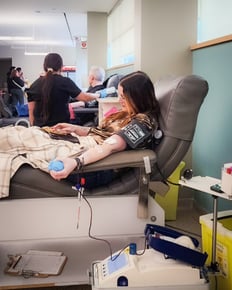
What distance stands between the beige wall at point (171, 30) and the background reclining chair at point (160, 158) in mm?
1407

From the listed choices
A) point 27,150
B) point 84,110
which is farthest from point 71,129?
point 84,110

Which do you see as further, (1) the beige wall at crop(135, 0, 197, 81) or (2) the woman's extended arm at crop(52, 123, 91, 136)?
(1) the beige wall at crop(135, 0, 197, 81)

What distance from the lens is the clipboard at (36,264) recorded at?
1754 mm

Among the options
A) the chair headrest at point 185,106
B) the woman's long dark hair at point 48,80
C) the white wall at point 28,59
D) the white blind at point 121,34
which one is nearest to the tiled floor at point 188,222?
the chair headrest at point 185,106

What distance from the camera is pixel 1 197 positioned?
5.96ft

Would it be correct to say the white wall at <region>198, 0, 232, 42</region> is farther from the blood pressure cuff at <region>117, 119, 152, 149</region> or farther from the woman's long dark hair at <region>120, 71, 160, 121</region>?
the blood pressure cuff at <region>117, 119, 152, 149</region>

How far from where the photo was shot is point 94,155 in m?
1.78

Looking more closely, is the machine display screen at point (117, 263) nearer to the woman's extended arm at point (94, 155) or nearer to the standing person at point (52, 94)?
the woman's extended arm at point (94, 155)

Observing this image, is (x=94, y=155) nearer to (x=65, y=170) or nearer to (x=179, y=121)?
(x=65, y=170)

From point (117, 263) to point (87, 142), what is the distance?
0.80m

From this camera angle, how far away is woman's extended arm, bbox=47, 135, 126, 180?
1738 millimetres

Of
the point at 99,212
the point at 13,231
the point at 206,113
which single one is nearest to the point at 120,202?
the point at 99,212

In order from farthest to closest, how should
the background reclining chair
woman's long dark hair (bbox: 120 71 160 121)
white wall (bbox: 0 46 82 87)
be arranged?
1. white wall (bbox: 0 46 82 87)
2. woman's long dark hair (bbox: 120 71 160 121)
3. the background reclining chair

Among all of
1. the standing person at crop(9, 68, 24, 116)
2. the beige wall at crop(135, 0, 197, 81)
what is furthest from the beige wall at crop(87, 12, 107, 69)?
the beige wall at crop(135, 0, 197, 81)
